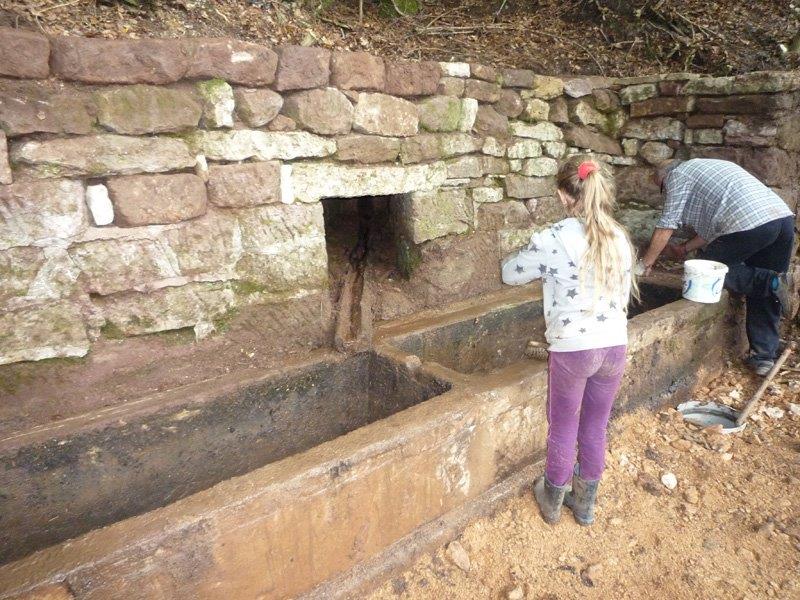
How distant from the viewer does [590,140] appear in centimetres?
421

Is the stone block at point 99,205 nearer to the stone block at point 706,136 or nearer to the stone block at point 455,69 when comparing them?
the stone block at point 455,69

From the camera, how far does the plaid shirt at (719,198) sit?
3.42 m

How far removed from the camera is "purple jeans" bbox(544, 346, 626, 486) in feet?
6.95

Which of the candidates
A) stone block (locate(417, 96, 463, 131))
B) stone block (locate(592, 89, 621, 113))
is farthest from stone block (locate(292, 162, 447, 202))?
stone block (locate(592, 89, 621, 113))

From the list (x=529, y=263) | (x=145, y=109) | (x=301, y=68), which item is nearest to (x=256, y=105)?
(x=301, y=68)

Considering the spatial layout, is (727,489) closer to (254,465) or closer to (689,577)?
(689,577)

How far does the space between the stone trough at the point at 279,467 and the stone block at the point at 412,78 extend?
4.43ft

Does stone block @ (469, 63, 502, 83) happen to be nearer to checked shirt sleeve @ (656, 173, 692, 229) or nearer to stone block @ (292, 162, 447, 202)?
stone block @ (292, 162, 447, 202)

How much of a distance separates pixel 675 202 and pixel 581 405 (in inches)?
75.3

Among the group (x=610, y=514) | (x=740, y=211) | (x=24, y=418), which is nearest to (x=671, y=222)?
(x=740, y=211)

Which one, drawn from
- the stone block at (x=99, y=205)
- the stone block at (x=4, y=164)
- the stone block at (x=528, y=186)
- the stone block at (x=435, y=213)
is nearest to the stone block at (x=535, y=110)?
the stone block at (x=528, y=186)

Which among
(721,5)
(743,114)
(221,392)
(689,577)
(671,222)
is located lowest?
(689,577)

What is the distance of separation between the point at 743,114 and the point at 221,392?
4.10 m

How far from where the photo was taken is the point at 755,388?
146 inches
